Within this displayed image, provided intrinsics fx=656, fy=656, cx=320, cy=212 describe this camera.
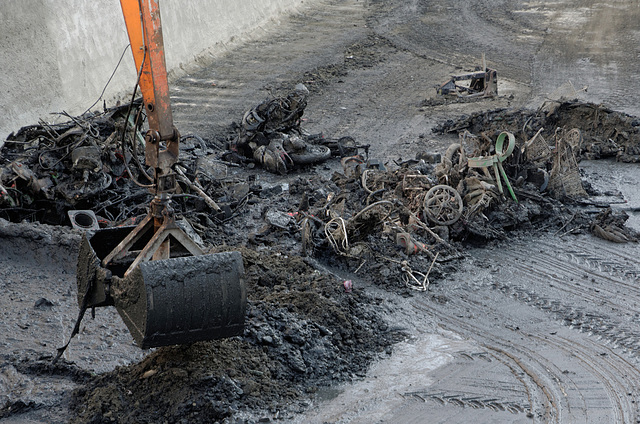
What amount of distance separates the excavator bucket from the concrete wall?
8.85 metres

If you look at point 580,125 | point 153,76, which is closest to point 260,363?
point 153,76

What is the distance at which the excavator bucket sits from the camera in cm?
532

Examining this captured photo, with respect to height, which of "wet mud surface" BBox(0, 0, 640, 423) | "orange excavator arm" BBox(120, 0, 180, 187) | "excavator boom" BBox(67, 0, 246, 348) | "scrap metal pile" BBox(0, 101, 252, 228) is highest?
"orange excavator arm" BBox(120, 0, 180, 187)

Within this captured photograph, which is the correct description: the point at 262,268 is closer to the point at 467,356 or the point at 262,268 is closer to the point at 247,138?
the point at 467,356

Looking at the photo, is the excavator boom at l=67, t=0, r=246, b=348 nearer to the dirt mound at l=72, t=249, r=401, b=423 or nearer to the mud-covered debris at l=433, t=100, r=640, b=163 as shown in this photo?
the dirt mound at l=72, t=249, r=401, b=423

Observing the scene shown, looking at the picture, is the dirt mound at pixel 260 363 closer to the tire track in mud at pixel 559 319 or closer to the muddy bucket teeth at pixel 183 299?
the muddy bucket teeth at pixel 183 299

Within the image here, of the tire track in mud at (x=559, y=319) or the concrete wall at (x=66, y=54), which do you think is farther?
the concrete wall at (x=66, y=54)

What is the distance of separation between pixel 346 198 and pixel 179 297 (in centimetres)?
553

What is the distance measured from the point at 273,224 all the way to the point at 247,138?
3.71 metres

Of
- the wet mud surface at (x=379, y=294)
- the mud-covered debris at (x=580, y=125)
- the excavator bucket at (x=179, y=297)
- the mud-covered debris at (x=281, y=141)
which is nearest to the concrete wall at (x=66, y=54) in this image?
the wet mud surface at (x=379, y=294)

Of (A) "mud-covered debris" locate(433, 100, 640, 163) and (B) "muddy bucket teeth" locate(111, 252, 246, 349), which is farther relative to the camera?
(A) "mud-covered debris" locate(433, 100, 640, 163)

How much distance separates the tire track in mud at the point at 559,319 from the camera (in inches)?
264

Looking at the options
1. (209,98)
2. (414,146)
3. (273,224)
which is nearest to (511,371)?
(273,224)

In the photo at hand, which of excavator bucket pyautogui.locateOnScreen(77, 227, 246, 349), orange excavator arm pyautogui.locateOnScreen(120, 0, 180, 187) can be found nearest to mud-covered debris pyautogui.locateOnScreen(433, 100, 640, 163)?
orange excavator arm pyautogui.locateOnScreen(120, 0, 180, 187)
